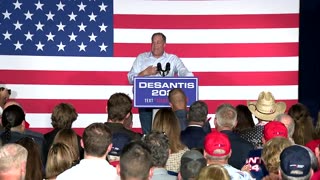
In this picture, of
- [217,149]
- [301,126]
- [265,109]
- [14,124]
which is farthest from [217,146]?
[265,109]

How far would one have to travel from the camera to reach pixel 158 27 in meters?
12.3

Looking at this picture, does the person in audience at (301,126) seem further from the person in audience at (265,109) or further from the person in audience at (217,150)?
the person in audience at (217,150)

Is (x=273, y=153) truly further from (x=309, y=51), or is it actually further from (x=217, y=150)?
(x=309, y=51)

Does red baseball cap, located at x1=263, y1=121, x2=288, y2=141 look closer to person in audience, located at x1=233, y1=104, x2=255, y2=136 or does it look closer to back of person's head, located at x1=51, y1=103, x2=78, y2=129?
person in audience, located at x1=233, y1=104, x2=255, y2=136

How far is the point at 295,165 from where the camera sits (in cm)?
476

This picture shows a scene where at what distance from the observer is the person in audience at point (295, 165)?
15.6 ft

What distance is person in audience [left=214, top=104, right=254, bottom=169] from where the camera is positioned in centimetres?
715

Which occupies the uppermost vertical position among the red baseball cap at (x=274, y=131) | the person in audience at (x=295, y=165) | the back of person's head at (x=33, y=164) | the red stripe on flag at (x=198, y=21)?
the red stripe on flag at (x=198, y=21)

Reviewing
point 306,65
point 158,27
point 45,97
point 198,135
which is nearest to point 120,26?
point 158,27

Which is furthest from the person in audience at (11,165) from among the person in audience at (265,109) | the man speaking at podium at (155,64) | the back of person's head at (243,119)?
the man speaking at podium at (155,64)

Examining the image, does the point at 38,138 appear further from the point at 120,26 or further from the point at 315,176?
the point at 120,26

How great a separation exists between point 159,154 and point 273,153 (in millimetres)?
725

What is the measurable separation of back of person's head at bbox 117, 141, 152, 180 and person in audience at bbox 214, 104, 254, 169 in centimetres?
252

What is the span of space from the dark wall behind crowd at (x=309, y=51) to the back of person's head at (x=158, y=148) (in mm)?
6502
